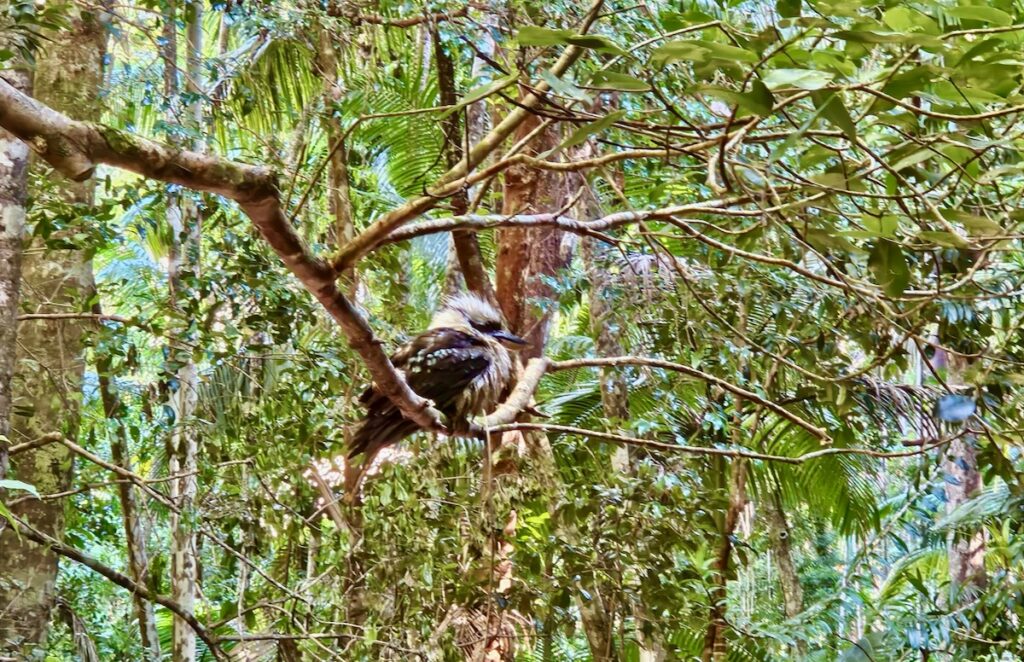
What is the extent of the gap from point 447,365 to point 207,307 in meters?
0.77

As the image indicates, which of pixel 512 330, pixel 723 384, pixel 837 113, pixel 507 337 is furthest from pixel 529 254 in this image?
pixel 837 113

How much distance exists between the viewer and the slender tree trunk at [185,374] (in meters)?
2.56

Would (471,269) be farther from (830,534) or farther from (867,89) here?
(830,534)

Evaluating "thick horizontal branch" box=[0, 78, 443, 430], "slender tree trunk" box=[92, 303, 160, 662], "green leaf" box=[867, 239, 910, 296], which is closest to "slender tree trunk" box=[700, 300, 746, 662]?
"green leaf" box=[867, 239, 910, 296]

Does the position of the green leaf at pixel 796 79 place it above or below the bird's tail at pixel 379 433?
above

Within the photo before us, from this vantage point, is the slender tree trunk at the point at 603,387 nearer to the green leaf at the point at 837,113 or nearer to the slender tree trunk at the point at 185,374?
the slender tree trunk at the point at 185,374

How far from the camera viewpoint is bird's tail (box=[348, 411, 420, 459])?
2.83 metres

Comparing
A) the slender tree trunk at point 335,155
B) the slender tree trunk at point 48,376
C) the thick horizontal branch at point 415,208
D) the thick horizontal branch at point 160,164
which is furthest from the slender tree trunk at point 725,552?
the slender tree trunk at point 48,376

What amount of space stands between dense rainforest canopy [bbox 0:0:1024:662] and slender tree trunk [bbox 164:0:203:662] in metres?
0.02

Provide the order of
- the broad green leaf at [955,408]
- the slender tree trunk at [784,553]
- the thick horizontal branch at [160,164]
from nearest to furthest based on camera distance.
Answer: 1. the thick horizontal branch at [160,164]
2. the broad green leaf at [955,408]
3. the slender tree trunk at [784,553]

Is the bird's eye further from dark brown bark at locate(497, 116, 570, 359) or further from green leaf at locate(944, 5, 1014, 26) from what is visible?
green leaf at locate(944, 5, 1014, 26)

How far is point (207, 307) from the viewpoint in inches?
105

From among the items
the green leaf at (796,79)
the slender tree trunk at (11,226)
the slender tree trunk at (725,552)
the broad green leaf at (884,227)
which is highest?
the slender tree trunk at (11,226)

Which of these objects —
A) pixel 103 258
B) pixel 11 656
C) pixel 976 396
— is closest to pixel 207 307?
pixel 11 656
